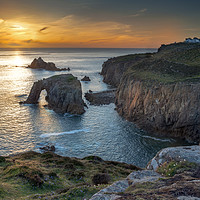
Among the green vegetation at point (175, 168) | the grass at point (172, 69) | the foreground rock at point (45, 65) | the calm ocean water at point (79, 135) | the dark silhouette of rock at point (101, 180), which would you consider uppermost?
the foreground rock at point (45, 65)

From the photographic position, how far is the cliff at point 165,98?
50.2 m

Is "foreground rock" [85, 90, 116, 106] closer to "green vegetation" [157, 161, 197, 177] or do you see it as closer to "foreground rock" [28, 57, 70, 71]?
"green vegetation" [157, 161, 197, 177]

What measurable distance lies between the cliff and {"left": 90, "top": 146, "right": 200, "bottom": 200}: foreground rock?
31.3 metres

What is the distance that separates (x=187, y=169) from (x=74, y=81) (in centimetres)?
6464

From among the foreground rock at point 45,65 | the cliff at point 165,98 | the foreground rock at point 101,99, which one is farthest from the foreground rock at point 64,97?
the foreground rock at point 45,65

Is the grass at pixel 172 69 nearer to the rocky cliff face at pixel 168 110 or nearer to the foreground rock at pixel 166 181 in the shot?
the rocky cliff face at pixel 168 110

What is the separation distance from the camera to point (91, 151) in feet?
149

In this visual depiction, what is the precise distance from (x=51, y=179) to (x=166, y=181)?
49.5ft

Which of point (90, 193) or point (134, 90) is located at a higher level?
point (134, 90)

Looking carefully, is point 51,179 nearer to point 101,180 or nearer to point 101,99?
point 101,180

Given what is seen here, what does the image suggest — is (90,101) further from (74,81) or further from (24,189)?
(24,189)

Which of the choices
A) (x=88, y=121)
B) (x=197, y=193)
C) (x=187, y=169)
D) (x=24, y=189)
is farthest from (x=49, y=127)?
(x=197, y=193)

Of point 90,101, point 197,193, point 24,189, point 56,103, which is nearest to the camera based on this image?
point 197,193

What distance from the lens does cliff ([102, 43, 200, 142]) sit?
50219mm
